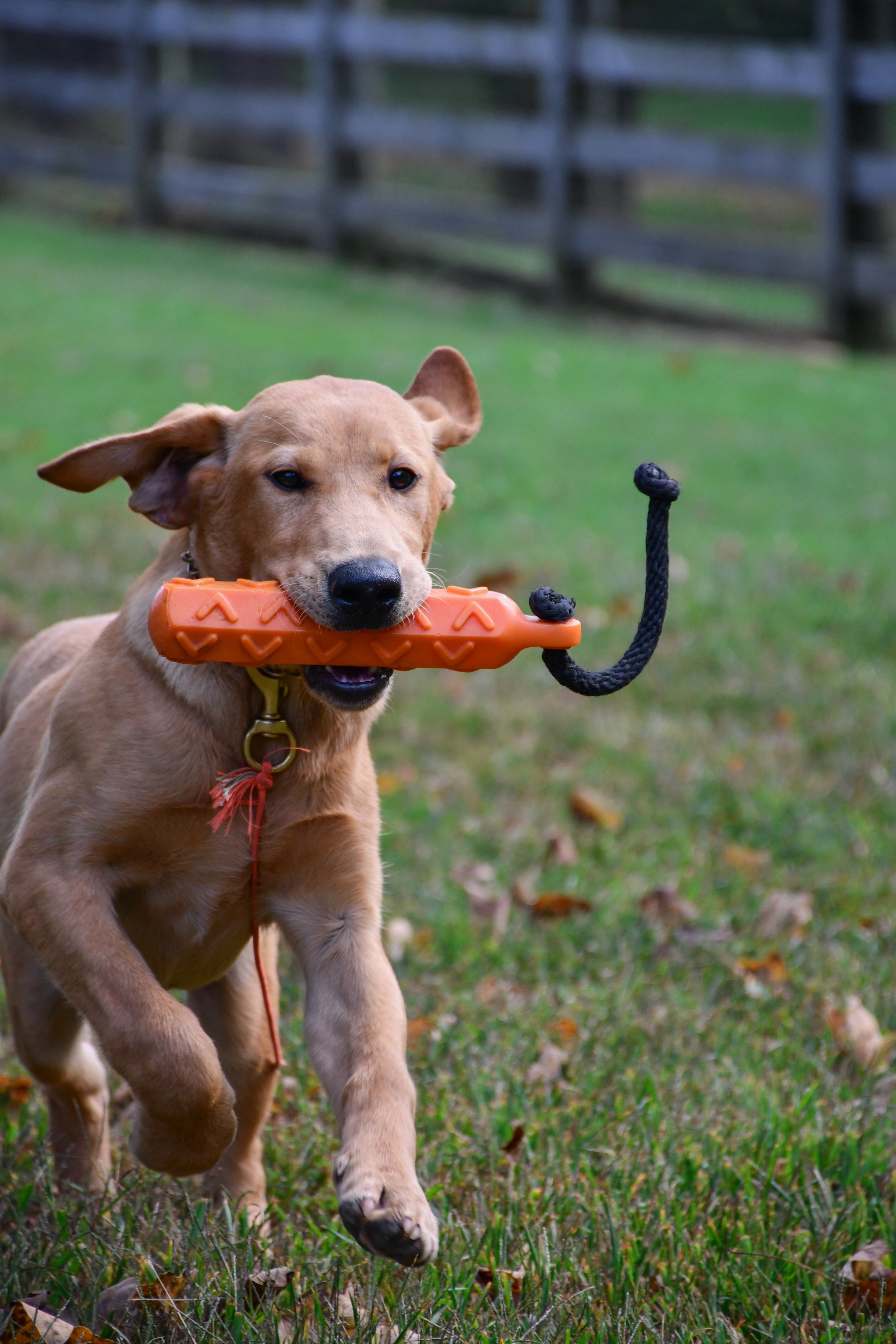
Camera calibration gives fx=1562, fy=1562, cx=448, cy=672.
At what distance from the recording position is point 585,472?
8906 millimetres

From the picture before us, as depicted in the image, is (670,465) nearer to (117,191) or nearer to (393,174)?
(117,191)

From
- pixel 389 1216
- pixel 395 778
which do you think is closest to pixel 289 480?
pixel 389 1216

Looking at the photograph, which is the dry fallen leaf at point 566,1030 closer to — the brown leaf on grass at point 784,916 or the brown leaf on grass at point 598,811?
the brown leaf on grass at point 784,916

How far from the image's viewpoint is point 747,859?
4.57 meters

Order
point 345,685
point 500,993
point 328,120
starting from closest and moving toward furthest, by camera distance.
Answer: point 345,685
point 500,993
point 328,120

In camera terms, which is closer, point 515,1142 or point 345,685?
point 345,685

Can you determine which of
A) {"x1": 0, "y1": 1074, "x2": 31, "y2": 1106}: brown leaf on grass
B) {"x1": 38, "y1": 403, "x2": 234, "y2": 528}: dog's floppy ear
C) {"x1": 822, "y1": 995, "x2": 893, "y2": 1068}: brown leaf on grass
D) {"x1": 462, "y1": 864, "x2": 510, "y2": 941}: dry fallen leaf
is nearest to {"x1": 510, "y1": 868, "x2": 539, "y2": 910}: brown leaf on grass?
{"x1": 462, "y1": 864, "x2": 510, "y2": 941}: dry fallen leaf

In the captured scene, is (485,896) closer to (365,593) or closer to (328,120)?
(365,593)

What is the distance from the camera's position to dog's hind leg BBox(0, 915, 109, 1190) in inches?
123

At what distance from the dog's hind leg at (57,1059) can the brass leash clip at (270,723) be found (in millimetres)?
677

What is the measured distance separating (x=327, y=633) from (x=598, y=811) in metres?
2.26

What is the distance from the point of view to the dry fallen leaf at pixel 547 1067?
11.3 feet

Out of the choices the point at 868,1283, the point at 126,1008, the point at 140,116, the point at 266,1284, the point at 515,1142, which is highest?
the point at 126,1008

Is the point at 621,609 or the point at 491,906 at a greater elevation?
the point at 491,906
